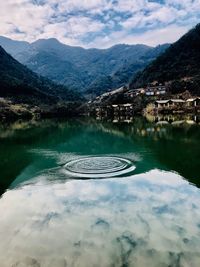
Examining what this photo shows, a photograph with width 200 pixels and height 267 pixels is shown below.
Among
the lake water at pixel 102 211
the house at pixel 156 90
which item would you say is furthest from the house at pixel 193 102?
the lake water at pixel 102 211

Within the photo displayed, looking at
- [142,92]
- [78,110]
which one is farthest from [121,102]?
[78,110]

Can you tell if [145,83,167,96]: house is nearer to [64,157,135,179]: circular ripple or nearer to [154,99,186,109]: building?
[154,99,186,109]: building

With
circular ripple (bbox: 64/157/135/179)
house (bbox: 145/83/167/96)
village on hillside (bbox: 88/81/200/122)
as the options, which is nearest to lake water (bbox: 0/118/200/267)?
circular ripple (bbox: 64/157/135/179)

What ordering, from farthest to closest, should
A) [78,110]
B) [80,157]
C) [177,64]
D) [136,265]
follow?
[177,64] < [78,110] < [80,157] < [136,265]

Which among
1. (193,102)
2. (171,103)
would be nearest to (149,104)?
(171,103)

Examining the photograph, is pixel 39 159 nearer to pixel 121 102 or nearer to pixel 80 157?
pixel 80 157

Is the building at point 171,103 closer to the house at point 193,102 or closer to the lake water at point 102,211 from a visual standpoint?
the house at point 193,102
